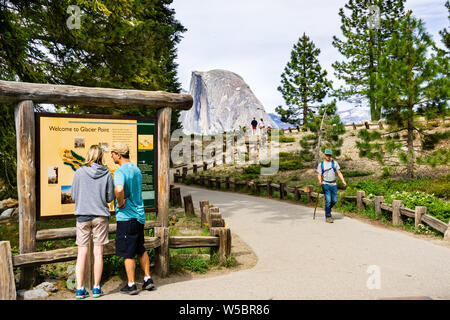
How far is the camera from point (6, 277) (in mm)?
4770

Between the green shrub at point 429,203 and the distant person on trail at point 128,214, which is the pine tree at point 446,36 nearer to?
the green shrub at point 429,203

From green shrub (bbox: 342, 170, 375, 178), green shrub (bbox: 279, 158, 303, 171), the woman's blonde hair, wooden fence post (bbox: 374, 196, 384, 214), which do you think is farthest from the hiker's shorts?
green shrub (bbox: 279, 158, 303, 171)

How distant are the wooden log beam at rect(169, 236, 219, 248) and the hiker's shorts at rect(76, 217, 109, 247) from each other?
138cm

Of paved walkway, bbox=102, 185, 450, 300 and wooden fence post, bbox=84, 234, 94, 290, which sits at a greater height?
wooden fence post, bbox=84, 234, 94, 290

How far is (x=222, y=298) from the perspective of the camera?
16.4 feet

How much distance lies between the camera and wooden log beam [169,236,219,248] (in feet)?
20.7

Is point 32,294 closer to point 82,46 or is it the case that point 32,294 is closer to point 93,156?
point 93,156

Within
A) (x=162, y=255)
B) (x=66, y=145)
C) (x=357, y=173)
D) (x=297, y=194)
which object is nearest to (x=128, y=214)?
(x=162, y=255)

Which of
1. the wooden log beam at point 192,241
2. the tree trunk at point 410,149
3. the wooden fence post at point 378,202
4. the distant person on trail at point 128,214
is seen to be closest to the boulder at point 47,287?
the distant person on trail at point 128,214

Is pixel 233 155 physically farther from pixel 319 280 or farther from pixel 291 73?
pixel 319 280

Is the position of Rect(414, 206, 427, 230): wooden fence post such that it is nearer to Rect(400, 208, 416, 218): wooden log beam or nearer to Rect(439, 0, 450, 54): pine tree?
Rect(400, 208, 416, 218): wooden log beam
